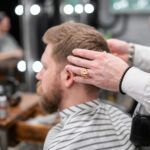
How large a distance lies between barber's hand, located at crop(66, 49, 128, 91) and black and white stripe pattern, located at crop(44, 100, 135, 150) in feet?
0.43

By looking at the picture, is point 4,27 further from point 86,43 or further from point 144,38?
point 86,43

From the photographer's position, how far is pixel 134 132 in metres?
1.10

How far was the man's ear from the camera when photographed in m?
1.15

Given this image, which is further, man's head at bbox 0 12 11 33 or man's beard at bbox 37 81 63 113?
man's head at bbox 0 12 11 33

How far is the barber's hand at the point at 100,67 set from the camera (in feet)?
3.32

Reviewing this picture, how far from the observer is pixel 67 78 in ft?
3.82

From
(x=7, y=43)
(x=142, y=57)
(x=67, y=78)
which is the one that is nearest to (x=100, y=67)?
(x=67, y=78)

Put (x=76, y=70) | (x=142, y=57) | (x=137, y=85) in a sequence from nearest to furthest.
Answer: (x=137, y=85) → (x=76, y=70) → (x=142, y=57)

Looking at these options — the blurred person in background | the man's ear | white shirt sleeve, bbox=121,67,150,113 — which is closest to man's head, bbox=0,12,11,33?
the blurred person in background

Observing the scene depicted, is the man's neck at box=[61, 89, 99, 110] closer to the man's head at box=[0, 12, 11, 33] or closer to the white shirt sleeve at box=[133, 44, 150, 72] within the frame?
the white shirt sleeve at box=[133, 44, 150, 72]

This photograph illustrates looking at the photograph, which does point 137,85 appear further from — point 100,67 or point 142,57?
point 142,57

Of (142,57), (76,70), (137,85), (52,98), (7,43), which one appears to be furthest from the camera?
(7,43)

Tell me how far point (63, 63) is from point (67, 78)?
0.06m

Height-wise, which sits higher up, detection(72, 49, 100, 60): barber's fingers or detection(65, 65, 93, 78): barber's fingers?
detection(72, 49, 100, 60): barber's fingers
